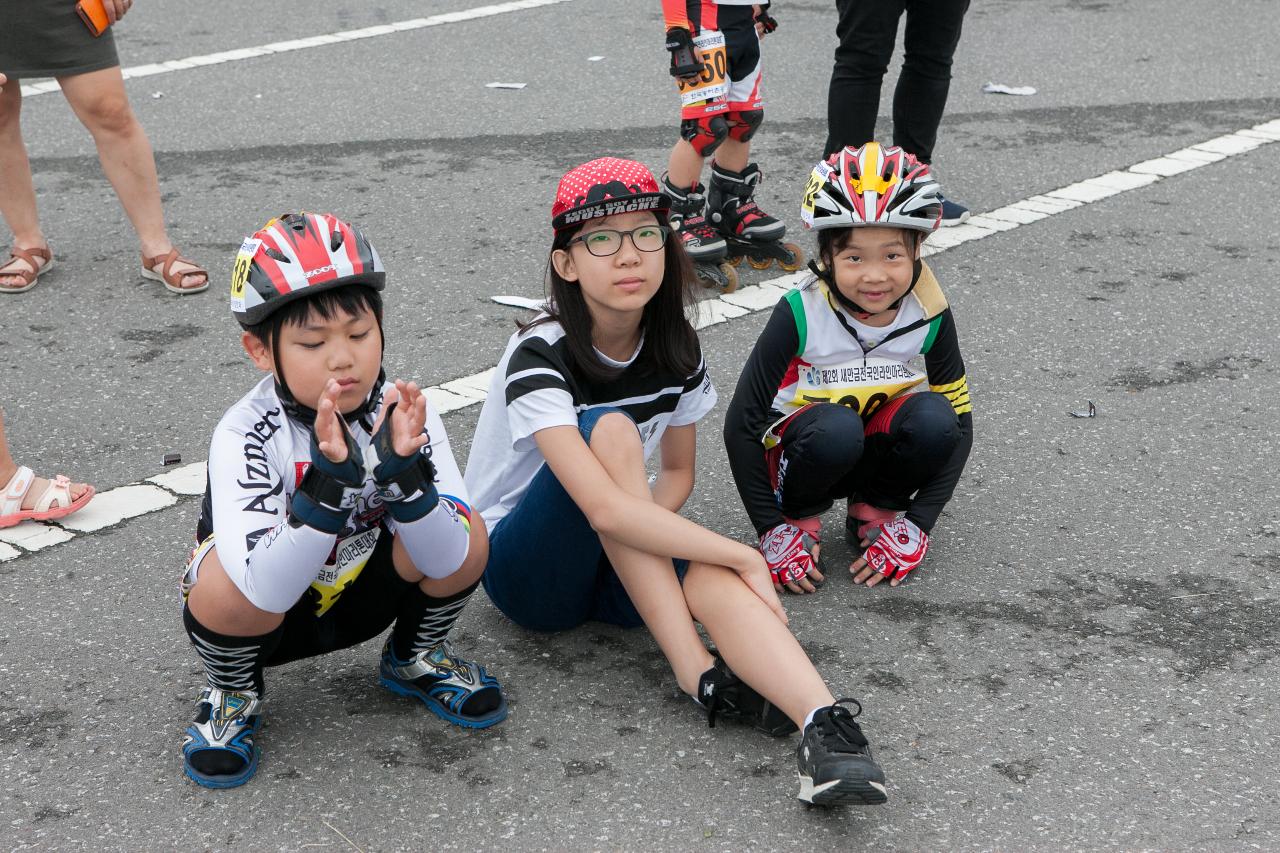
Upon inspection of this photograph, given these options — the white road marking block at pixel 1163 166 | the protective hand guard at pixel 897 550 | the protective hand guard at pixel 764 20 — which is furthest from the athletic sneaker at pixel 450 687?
the white road marking block at pixel 1163 166

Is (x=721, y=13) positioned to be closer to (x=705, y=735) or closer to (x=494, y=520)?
(x=494, y=520)

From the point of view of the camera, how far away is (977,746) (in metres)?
2.92

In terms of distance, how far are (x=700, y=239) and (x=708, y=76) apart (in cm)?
60

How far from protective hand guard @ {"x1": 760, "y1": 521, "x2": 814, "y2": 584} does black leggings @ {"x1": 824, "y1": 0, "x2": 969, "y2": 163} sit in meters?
2.83

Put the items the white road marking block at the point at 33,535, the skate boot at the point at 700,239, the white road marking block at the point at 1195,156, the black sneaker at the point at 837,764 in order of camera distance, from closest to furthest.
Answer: the black sneaker at the point at 837,764
the white road marking block at the point at 33,535
the skate boot at the point at 700,239
the white road marking block at the point at 1195,156

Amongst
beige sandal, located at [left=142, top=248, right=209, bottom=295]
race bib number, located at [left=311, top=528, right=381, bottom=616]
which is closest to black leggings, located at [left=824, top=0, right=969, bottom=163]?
beige sandal, located at [left=142, top=248, right=209, bottom=295]

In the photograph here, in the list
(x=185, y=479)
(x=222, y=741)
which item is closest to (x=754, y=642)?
(x=222, y=741)

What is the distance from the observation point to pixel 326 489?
2457 millimetres

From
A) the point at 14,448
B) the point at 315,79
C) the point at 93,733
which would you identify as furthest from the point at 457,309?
the point at 315,79

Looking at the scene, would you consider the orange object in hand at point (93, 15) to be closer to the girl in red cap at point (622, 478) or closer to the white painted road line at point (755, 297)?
the white painted road line at point (755, 297)

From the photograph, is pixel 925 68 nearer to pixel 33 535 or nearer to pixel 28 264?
pixel 28 264

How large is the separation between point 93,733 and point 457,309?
2.69 metres

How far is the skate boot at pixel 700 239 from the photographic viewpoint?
5578mm

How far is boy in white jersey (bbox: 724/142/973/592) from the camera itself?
3.48 metres
